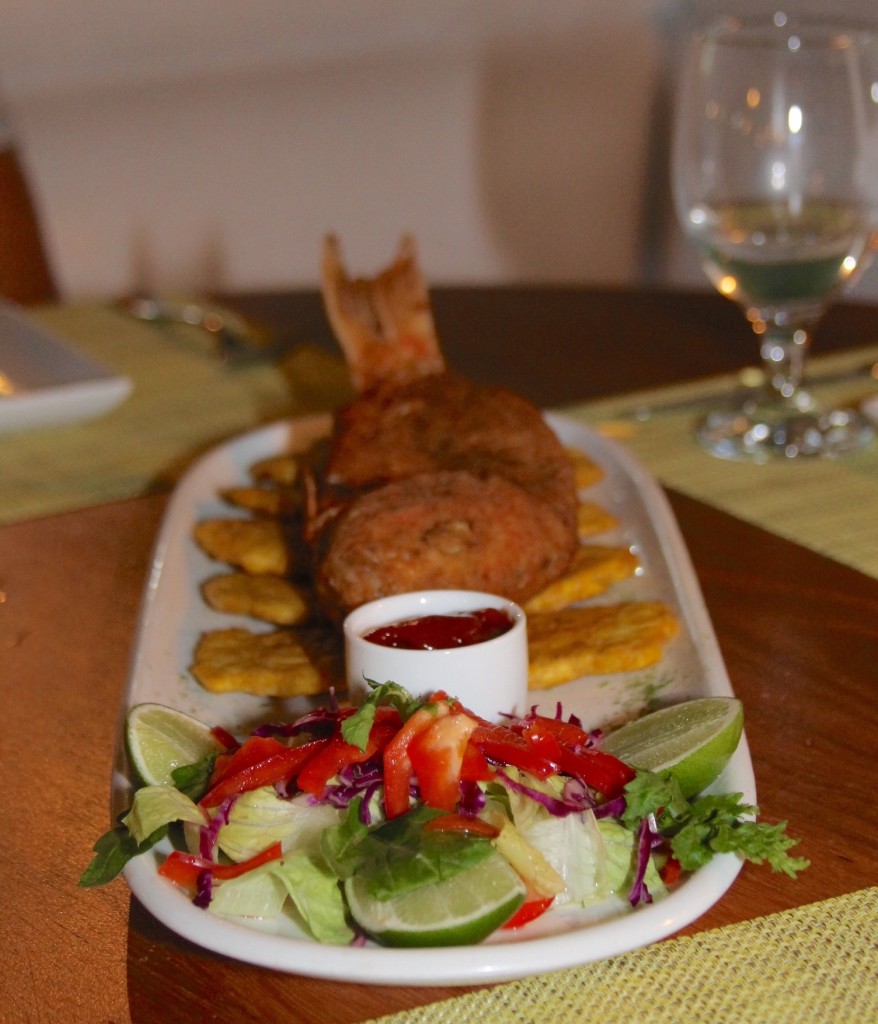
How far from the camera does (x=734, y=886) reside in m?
1.36

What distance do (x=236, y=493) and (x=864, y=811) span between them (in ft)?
4.81

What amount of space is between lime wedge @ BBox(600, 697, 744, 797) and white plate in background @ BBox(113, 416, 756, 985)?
3cm

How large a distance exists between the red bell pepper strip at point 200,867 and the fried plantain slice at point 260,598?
2.61ft

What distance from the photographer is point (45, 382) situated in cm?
333

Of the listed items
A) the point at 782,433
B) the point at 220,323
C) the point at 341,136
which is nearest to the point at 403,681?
the point at 782,433

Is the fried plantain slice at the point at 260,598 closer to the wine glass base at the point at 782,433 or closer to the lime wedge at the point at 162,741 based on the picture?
the lime wedge at the point at 162,741

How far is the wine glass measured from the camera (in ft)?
9.00

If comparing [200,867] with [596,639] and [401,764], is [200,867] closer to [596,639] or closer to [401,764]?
[401,764]


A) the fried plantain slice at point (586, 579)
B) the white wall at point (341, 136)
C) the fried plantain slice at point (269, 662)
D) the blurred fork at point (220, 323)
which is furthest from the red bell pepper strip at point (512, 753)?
the white wall at point (341, 136)

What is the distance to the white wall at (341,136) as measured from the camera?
5.82 metres

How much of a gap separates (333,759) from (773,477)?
4.96 feet

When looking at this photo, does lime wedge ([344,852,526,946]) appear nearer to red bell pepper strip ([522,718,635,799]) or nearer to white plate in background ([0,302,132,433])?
red bell pepper strip ([522,718,635,799])

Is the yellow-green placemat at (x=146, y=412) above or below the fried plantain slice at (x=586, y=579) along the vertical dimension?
above

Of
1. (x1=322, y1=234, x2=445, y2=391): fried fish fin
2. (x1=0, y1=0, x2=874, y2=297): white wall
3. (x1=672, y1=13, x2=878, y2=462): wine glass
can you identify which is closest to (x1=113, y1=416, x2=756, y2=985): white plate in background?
(x1=322, y1=234, x2=445, y2=391): fried fish fin
